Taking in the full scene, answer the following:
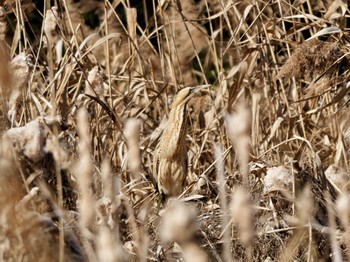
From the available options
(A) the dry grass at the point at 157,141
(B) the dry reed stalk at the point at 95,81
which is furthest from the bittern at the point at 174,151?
(B) the dry reed stalk at the point at 95,81

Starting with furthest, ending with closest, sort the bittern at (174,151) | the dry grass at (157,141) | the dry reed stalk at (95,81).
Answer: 1. the bittern at (174,151)
2. the dry reed stalk at (95,81)
3. the dry grass at (157,141)

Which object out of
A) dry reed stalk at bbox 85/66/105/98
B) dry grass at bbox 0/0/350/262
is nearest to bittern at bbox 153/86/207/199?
dry grass at bbox 0/0/350/262

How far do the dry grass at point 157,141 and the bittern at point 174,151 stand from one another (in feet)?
0.20

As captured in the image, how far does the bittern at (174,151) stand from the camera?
4047mm

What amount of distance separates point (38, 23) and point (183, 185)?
192 centimetres

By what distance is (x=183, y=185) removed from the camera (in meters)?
4.17

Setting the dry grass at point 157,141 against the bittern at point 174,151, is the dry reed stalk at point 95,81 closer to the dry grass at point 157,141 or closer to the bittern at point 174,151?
the dry grass at point 157,141

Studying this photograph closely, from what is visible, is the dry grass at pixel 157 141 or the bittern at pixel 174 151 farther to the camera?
the bittern at pixel 174 151

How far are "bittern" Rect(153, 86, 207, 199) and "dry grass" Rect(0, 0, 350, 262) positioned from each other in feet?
0.20

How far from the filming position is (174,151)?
4.14 metres

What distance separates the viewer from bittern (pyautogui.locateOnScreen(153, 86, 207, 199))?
159 inches

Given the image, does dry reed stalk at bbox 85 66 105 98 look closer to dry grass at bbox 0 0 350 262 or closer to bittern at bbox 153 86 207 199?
dry grass at bbox 0 0 350 262

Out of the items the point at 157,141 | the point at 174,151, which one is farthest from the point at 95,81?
the point at 157,141

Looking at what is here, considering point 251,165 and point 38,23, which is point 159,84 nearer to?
point 251,165
